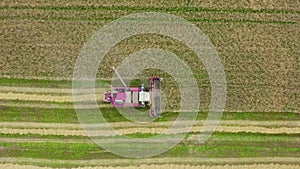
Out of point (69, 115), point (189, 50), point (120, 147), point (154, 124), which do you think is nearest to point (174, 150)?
point (154, 124)

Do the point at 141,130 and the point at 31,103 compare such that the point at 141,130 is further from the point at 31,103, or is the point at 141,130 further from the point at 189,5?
the point at 189,5

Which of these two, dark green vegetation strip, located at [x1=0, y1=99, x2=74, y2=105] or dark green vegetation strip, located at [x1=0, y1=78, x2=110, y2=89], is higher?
dark green vegetation strip, located at [x1=0, y1=78, x2=110, y2=89]

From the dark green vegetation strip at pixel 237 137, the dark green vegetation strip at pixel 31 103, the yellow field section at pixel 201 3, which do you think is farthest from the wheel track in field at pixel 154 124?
the yellow field section at pixel 201 3

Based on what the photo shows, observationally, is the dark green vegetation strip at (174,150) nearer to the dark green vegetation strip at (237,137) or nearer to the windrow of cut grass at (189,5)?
the dark green vegetation strip at (237,137)

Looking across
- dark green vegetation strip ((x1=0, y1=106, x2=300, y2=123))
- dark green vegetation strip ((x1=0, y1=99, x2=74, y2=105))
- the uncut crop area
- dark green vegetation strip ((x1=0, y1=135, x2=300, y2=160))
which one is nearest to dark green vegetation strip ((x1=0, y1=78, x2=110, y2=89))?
the uncut crop area

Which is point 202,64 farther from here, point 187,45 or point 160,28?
point 160,28

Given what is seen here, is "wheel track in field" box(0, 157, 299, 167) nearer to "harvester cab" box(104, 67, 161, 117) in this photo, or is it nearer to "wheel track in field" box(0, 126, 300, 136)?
"wheel track in field" box(0, 126, 300, 136)
